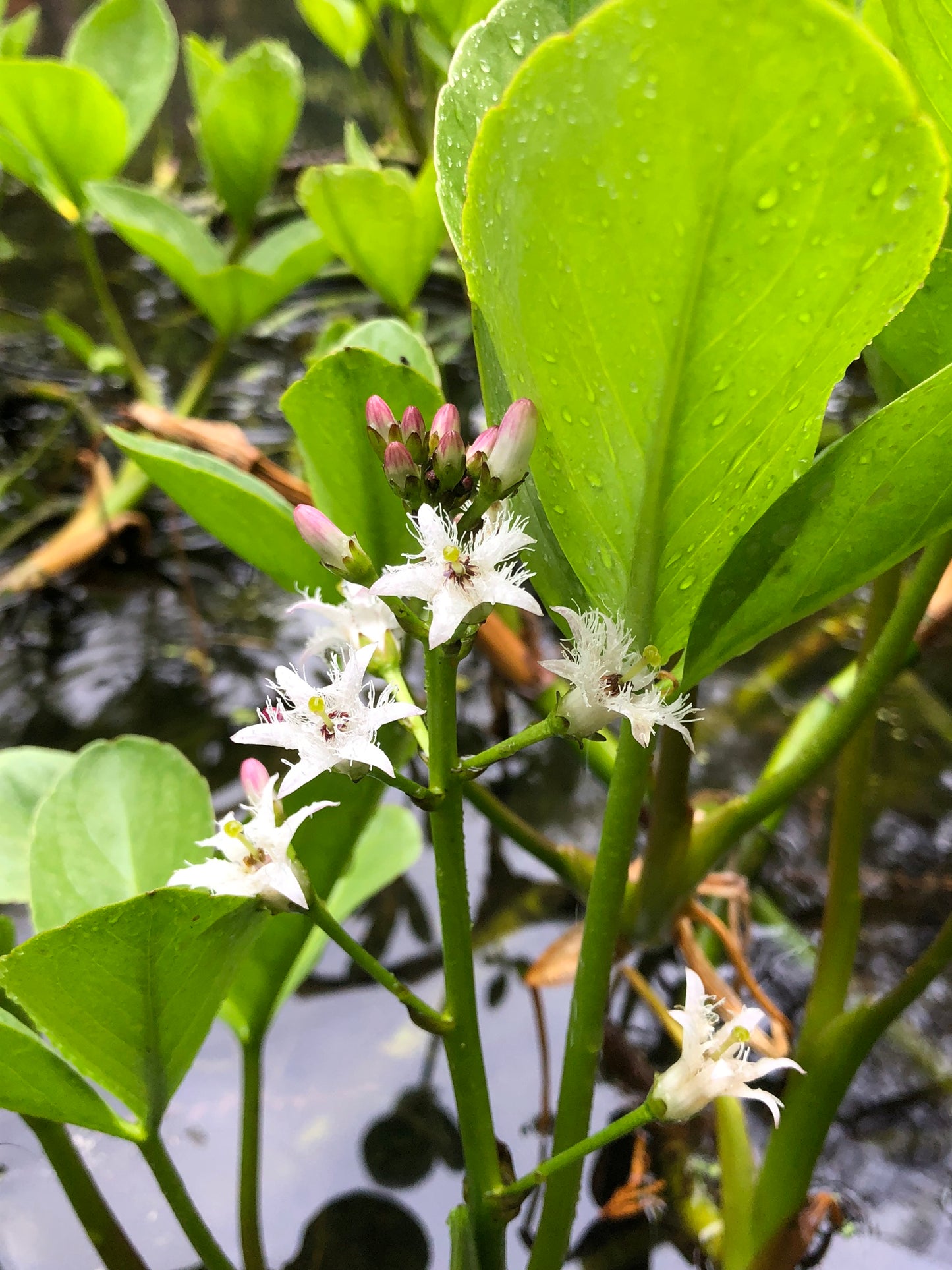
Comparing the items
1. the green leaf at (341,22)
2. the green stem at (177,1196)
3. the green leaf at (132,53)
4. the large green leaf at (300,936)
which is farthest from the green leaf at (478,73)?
the green leaf at (341,22)

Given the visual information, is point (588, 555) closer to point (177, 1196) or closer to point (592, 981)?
point (592, 981)

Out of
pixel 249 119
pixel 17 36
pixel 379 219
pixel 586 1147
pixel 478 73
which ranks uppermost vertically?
pixel 17 36

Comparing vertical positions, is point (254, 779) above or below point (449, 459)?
below

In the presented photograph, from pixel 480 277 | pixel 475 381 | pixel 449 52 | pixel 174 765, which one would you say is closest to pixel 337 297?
pixel 475 381

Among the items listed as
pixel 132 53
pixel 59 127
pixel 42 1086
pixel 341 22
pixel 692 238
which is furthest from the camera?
pixel 341 22

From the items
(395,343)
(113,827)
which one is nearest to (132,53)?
(395,343)

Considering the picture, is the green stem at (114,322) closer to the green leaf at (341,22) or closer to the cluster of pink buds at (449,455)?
the green leaf at (341,22)

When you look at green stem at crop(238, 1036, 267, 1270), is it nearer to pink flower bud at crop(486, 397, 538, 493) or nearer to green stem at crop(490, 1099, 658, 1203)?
green stem at crop(490, 1099, 658, 1203)
